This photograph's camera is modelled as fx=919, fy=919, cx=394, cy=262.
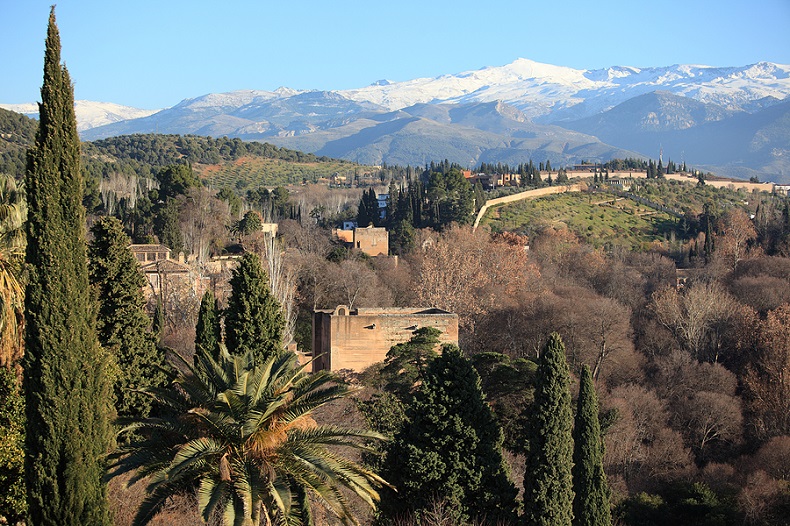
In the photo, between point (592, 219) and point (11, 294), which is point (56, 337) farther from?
point (592, 219)

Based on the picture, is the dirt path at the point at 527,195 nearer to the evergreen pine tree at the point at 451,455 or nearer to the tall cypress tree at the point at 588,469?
the tall cypress tree at the point at 588,469

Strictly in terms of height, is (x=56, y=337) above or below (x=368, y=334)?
above

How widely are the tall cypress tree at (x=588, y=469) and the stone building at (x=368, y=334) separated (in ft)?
22.3

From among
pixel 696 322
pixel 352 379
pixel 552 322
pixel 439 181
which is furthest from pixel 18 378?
pixel 439 181

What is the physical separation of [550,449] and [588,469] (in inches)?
72.9

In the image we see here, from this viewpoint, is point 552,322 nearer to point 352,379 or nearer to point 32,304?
point 352,379

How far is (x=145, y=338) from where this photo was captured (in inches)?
661

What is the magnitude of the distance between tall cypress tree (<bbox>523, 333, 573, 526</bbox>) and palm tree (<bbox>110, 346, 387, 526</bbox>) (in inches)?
245

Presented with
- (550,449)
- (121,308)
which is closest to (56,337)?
(121,308)

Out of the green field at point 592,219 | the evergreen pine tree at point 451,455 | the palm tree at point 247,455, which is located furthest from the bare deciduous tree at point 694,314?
the palm tree at point 247,455

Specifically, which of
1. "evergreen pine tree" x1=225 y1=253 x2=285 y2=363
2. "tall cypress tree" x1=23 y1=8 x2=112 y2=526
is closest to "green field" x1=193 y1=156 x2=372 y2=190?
"evergreen pine tree" x1=225 y1=253 x2=285 y2=363

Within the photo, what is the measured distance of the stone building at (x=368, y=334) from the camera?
24594 millimetres

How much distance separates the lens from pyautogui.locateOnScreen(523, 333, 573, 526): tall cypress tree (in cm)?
1664

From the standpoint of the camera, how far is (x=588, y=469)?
18281 mm
